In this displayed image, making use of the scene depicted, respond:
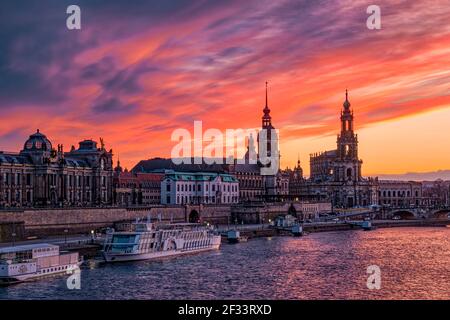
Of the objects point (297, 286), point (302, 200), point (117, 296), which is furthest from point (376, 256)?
point (302, 200)

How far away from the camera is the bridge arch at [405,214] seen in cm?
17112

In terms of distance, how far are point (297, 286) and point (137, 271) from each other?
15805mm

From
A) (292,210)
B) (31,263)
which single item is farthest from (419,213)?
(31,263)

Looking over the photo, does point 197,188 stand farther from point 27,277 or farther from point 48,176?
point 27,277

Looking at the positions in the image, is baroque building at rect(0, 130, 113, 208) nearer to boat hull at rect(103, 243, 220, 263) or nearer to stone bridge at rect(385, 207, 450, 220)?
boat hull at rect(103, 243, 220, 263)

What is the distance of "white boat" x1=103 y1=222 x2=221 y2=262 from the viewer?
69.1 meters

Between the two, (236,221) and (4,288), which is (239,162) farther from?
(4,288)

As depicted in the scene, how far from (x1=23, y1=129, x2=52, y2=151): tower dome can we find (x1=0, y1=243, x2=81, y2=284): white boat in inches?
1974

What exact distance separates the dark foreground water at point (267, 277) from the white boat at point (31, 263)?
119 cm

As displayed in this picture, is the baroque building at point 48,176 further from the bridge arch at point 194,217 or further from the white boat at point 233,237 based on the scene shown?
the white boat at point 233,237

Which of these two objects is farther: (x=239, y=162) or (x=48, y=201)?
(x=239, y=162)

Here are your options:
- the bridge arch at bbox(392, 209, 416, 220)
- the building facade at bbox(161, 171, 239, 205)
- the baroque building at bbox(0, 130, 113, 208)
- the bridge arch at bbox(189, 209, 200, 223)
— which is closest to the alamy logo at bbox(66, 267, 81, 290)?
the baroque building at bbox(0, 130, 113, 208)

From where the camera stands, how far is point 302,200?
17138 cm
